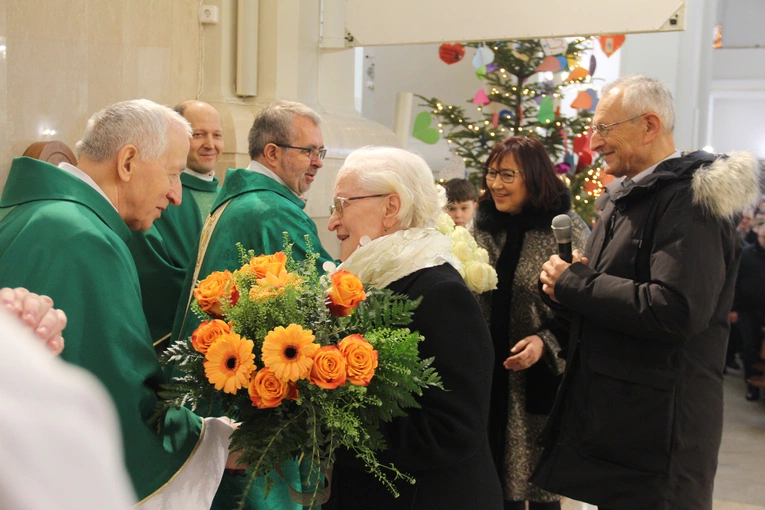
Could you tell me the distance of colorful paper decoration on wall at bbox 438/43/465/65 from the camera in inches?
272

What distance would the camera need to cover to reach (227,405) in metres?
1.71

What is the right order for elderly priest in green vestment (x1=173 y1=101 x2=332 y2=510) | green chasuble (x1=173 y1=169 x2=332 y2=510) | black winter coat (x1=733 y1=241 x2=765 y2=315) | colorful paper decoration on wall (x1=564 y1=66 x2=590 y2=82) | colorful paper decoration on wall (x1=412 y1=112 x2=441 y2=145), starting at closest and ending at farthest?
elderly priest in green vestment (x1=173 y1=101 x2=332 y2=510), green chasuble (x1=173 y1=169 x2=332 y2=510), colorful paper decoration on wall (x1=412 y1=112 x2=441 y2=145), colorful paper decoration on wall (x1=564 y1=66 x2=590 y2=82), black winter coat (x1=733 y1=241 x2=765 y2=315)

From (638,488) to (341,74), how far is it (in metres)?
3.72

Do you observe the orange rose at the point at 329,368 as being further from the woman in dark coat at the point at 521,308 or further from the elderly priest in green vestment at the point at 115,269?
the woman in dark coat at the point at 521,308

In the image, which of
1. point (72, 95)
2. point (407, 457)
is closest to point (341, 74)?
point (72, 95)

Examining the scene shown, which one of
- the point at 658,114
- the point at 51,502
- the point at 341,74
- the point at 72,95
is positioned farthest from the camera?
the point at 341,74

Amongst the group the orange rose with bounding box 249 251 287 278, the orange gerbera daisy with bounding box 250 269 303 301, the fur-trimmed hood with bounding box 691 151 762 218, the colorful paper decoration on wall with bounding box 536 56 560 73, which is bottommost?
the orange gerbera daisy with bounding box 250 269 303 301

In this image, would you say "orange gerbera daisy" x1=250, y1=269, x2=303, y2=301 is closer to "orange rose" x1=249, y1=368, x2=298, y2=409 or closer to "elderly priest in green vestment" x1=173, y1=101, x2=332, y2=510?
"orange rose" x1=249, y1=368, x2=298, y2=409

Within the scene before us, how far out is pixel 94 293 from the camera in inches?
69.0

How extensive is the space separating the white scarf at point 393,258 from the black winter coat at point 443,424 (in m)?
0.03

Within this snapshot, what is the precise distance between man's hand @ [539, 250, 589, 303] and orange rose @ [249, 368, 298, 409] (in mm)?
1244

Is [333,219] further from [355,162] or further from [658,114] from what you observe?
[658,114]

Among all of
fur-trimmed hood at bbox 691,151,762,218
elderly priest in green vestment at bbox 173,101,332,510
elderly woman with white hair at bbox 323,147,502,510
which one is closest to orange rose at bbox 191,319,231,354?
elderly woman with white hair at bbox 323,147,502,510

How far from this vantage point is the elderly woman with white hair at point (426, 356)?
186 centimetres
